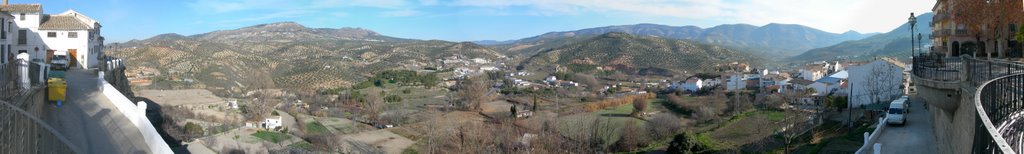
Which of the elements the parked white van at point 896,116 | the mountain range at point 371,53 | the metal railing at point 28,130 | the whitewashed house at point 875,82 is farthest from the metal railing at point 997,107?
the mountain range at point 371,53

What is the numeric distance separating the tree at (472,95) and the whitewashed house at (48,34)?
86.2 ft

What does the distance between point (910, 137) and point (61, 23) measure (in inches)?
896

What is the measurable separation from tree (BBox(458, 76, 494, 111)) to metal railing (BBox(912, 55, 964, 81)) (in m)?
33.0

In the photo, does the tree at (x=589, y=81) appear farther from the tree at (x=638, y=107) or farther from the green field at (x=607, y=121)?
the tree at (x=638, y=107)

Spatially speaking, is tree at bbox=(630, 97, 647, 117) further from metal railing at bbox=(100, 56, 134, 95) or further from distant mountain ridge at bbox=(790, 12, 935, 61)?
metal railing at bbox=(100, 56, 134, 95)

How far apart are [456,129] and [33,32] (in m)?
16.8

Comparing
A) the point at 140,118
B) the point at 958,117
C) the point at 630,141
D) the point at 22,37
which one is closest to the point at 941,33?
the point at 630,141

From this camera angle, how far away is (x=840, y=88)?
36625mm

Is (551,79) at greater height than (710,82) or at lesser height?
greater

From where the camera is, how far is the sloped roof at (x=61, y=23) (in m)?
19.4

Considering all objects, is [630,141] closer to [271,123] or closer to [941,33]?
[941,33]

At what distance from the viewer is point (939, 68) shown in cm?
1154

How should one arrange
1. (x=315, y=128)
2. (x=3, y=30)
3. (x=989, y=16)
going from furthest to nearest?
(x=315, y=128)
(x=989, y=16)
(x=3, y=30)

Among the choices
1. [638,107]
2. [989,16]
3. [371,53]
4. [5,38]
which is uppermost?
[371,53]
